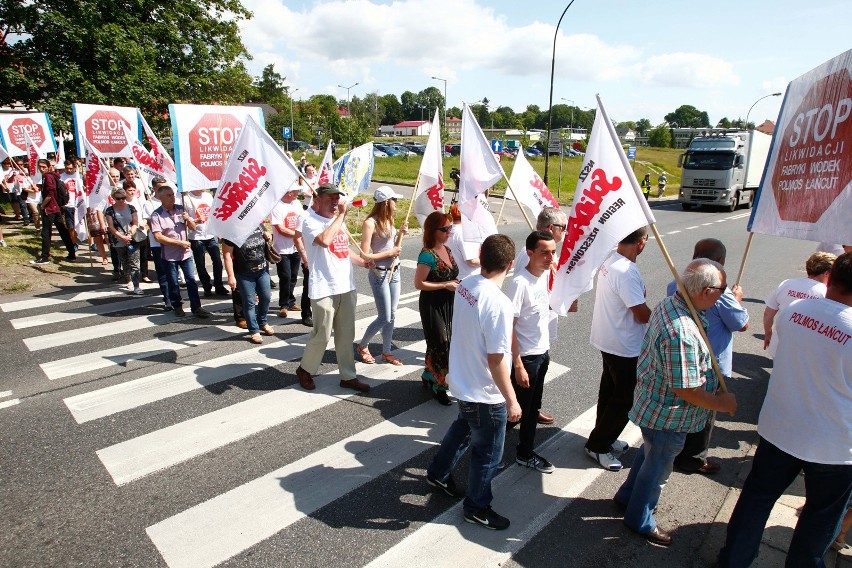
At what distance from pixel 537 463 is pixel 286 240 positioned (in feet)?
15.8

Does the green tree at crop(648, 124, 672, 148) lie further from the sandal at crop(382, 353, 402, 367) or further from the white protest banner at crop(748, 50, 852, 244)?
the white protest banner at crop(748, 50, 852, 244)

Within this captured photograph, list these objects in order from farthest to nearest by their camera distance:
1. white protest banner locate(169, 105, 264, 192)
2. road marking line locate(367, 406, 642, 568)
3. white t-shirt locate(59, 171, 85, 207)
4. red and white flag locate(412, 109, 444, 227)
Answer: white t-shirt locate(59, 171, 85, 207) < white protest banner locate(169, 105, 264, 192) < red and white flag locate(412, 109, 444, 227) < road marking line locate(367, 406, 642, 568)

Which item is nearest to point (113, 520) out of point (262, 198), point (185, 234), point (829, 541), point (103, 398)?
point (103, 398)

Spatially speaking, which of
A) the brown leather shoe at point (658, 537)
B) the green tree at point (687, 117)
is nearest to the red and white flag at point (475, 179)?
the brown leather shoe at point (658, 537)

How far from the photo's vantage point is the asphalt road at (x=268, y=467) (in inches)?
124

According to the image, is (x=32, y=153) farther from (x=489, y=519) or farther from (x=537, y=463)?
(x=489, y=519)

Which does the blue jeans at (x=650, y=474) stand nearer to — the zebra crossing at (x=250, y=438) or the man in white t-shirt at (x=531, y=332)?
the zebra crossing at (x=250, y=438)

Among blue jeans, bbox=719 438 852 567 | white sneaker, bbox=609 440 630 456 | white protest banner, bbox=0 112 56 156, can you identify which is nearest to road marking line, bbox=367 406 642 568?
white sneaker, bbox=609 440 630 456

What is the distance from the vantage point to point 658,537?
321 centimetres

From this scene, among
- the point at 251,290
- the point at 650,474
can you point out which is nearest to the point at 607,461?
the point at 650,474

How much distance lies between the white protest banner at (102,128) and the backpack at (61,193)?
5.13 ft

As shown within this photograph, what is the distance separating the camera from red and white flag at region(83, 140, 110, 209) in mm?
9078

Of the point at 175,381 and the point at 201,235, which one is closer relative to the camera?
the point at 175,381

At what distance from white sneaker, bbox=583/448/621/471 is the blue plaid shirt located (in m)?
Answer: 1.10
